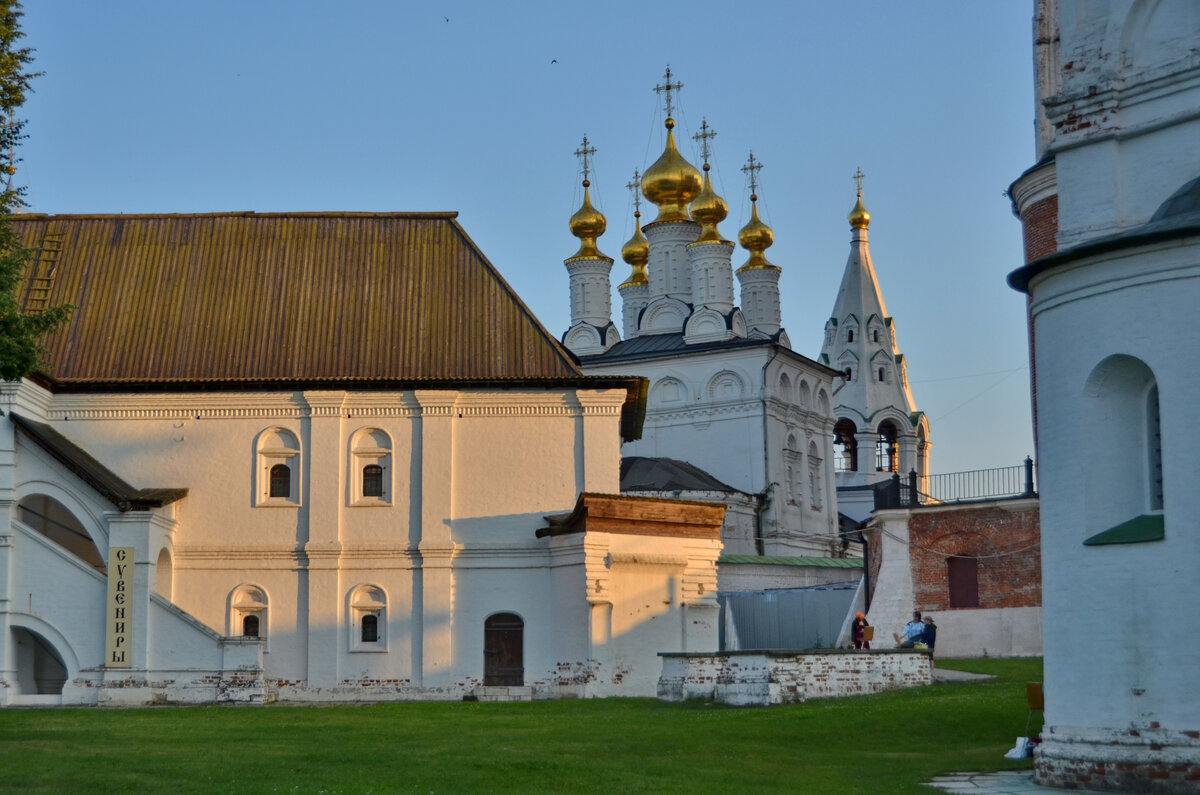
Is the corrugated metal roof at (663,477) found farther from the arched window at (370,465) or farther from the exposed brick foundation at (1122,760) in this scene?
the exposed brick foundation at (1122,760)

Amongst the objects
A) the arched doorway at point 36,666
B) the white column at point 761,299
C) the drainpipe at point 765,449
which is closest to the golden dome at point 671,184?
the white column at point 761,299

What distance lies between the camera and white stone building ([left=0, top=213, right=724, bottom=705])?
27.4 m

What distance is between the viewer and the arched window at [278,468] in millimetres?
29266

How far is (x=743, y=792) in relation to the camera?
12.6 metres

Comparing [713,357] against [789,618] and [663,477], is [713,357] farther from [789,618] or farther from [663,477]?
[789,618]

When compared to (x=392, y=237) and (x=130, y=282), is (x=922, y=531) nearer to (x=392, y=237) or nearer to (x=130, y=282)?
(x=392, y=237)

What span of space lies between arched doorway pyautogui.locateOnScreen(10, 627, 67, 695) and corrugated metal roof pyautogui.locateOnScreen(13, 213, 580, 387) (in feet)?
15.8

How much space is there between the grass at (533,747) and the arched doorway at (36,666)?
4785 mm

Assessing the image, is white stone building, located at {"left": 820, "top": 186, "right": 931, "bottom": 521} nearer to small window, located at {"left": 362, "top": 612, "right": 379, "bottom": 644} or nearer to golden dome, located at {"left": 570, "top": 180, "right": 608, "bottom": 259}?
golden dome, located at {"left": 570, "top": 180, "right": 608, "bottom": 259}

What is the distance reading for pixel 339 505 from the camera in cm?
2922

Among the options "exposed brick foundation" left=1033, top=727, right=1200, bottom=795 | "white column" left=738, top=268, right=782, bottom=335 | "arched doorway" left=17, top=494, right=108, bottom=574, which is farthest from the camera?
"white column" left=738, top=268, right=782, bottom=335

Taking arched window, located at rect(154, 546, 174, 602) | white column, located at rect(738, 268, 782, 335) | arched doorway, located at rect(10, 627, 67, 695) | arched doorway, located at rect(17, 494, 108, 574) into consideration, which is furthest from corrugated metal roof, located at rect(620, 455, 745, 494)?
arched doorway, located at rect(10, 627, 67, 695)

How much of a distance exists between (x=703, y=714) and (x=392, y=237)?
15300 mm

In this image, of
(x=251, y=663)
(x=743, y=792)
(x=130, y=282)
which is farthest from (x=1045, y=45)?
(x=130, y=282)
